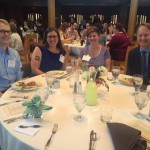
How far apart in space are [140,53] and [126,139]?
1.78 m

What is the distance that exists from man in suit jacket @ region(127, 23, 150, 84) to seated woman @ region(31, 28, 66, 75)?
3.21ft

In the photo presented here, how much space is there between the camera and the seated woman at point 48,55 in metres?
2.82

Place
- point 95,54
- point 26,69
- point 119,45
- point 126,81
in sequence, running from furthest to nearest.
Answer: point 119,45, point 95,54, point 26,69, point 126,81

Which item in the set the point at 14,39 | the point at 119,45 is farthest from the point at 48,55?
the point at 14,39

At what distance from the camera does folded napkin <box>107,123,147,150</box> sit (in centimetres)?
99

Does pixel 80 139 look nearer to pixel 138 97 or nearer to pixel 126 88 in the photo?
pixel 138 97

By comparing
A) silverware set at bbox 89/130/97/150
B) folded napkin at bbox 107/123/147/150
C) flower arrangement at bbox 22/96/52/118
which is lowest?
silverware set at bbox 89/130/97/150

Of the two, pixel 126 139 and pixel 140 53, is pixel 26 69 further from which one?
pixel 126 139

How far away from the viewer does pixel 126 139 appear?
1026 mm

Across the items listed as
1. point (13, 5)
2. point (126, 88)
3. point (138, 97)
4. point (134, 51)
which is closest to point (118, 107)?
point (138, 97)

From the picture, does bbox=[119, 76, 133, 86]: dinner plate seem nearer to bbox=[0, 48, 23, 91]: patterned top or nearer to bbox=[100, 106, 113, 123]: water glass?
bbox=[100, 106, 113, 123]: water glass

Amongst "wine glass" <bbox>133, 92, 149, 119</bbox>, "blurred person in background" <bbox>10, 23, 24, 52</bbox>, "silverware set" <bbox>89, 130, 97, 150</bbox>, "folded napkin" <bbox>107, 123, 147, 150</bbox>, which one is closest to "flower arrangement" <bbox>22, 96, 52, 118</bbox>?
"silverware set" <bbox>89, 130, 97, 150</bbox>

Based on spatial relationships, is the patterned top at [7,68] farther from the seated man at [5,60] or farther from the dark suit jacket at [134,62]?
the dark suit jacket at [134,62]

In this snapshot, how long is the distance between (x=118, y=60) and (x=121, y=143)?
4.31m
